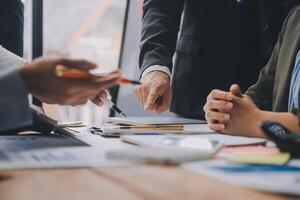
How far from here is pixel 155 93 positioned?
1.46 metres

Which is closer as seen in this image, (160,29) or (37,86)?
(37,86)

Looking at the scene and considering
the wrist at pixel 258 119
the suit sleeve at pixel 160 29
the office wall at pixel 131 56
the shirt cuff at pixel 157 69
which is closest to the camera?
the wrist at pixel 258 119

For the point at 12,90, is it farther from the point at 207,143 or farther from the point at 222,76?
the point at 222,76

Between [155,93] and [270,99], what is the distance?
486 mm

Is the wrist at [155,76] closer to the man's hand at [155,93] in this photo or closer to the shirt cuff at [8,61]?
the man's hand at [155,93]

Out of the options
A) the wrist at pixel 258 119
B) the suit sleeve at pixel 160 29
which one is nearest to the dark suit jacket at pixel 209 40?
the suit sleeve at pixel 160 29

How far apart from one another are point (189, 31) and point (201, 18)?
0.08 metres

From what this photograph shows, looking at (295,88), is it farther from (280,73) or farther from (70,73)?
(70,73)

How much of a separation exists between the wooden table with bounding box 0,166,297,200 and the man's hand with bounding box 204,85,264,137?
1.73ft

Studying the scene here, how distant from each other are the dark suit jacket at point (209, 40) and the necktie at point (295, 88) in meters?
0.42

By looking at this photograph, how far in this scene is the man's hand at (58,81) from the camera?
0.78m

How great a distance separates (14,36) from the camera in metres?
1.94

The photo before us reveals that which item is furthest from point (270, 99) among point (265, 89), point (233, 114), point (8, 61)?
point (8, 61)

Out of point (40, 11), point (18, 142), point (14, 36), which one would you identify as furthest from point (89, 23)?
point (18, 142)
